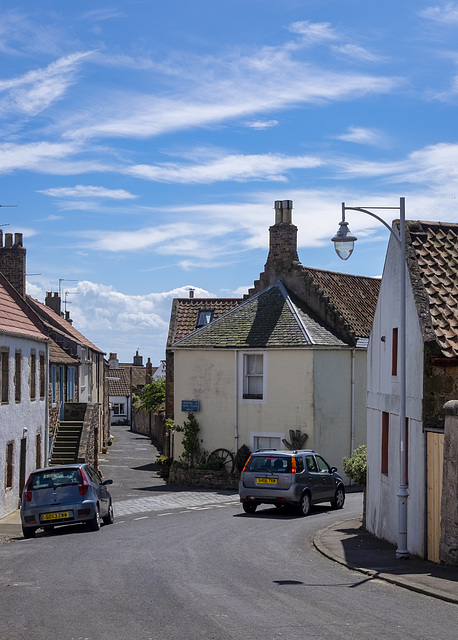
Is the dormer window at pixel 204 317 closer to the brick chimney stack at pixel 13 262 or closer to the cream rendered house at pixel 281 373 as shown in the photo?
the cream rendered house at pixel 281 373

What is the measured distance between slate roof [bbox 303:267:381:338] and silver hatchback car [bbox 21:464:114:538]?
61.4 feet

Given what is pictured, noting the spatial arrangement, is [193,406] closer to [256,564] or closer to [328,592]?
[256,564]

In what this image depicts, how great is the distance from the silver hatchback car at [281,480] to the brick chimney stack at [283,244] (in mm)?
16858

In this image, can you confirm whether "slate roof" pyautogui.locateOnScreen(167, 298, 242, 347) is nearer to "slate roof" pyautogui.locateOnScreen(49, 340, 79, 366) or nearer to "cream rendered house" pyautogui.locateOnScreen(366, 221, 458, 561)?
"slate roof" pyautogui.locateOnScreen(49, 340, 79, 366)

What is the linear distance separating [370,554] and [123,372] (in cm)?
8920

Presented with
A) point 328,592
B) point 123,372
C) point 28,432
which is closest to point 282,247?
point 28,432

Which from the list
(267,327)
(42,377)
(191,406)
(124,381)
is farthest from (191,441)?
(124,381)

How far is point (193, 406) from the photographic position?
3650 centimetres

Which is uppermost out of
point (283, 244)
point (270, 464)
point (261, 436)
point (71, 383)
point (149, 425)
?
point (283, 244)

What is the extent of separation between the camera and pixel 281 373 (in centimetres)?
3478

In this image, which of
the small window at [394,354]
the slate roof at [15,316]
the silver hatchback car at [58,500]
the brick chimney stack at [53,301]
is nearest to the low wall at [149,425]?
the brick chimney stack at [53,301]

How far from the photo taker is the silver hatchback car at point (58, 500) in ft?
64.5

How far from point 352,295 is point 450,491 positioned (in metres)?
28.0

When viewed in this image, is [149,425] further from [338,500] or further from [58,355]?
[338,500]
